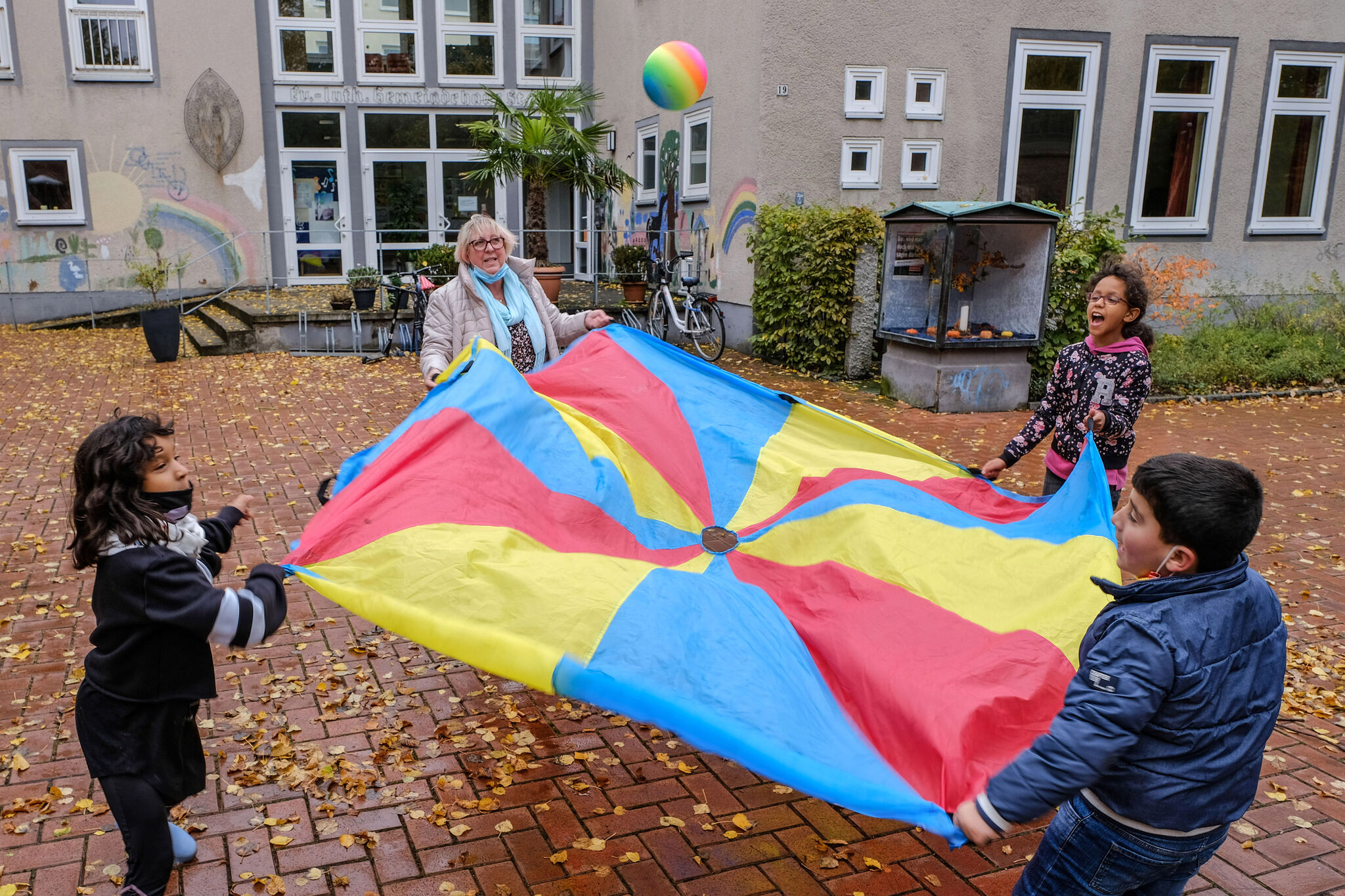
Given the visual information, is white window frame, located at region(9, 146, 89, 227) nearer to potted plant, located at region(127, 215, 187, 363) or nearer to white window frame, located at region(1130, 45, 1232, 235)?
potted plant, located at region(127, 215, 187, 363)

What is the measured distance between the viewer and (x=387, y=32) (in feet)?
63.6

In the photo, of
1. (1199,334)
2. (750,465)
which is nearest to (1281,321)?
(1199,334)

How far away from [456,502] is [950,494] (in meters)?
1.88

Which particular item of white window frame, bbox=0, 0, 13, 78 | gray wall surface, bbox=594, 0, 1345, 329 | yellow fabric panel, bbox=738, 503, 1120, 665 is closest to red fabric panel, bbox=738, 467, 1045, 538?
yellow fabric panel, bbox=738, 503, 1120, 665

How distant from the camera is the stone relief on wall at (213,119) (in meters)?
18.3

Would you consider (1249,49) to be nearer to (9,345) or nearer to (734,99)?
(734,99)

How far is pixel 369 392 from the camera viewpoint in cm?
1150

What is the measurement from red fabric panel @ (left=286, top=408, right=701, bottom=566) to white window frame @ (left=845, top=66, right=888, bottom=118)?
10.6m

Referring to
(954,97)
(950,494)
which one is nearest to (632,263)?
(954,97)

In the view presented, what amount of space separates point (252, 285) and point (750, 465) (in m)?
17.8

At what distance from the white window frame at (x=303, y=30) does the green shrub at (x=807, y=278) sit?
36.0ft

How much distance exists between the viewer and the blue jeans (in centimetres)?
203

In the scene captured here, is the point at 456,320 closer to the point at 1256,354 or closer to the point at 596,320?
the point at 596,320

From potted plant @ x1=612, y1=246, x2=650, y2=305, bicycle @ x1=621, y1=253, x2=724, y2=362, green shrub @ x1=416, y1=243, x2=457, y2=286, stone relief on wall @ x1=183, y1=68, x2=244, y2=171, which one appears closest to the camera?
bicycle @ x1=621, y1=253, x2=724, y2=362
